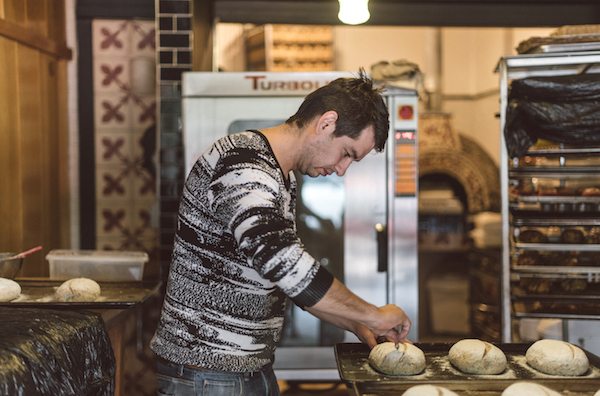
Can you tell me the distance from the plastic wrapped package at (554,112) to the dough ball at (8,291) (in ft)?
7.66

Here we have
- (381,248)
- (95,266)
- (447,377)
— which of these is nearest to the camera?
(447,377)

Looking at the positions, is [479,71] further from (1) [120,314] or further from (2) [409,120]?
(1) [120,314]

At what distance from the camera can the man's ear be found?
4.16ft

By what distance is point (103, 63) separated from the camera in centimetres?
351

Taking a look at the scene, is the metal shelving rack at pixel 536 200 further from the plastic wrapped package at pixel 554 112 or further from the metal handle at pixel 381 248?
the metal handle at pixel 381 248

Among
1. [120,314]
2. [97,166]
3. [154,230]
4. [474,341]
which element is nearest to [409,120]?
[474,341]

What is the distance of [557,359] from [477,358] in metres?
0.23

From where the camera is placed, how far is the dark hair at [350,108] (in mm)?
1277

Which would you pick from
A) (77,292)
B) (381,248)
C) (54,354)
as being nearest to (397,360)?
(54,354)

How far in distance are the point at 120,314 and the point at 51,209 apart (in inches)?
72.5

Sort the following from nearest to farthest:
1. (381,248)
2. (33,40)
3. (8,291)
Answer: (8,291) → (381,248) → (33,40)

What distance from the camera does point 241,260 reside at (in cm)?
124

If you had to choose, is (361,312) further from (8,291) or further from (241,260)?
(8,291)

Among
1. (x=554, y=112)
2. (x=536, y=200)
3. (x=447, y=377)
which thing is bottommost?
(x=447, y=377)
